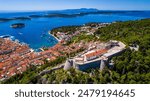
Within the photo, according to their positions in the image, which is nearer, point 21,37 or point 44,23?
point 21,37

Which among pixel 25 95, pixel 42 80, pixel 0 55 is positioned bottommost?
pixel 0 55

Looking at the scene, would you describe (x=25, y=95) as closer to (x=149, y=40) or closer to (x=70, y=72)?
(x=70, y=72)

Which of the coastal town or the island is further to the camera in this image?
the island

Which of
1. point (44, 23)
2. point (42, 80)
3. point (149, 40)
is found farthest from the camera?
point (44, 23)

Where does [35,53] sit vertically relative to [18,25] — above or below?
below

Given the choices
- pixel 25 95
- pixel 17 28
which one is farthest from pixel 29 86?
pixel 17 28

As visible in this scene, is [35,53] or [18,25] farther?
[18,25]

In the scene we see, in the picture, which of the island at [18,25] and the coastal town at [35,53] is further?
the island at [18,25]

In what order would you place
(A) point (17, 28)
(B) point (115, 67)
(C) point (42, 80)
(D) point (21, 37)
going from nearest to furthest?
(C) point (42, 80) → (B) point (115, 67) → (D) point (21, 37) → (A) point (17, 28)

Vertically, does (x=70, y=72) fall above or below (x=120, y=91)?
below
